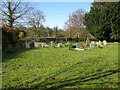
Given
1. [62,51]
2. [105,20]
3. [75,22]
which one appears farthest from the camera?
[75,22]

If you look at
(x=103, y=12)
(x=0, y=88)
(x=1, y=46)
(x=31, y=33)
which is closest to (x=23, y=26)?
(x=31, y=33)

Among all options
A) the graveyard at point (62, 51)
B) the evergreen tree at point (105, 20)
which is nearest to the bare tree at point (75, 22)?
the graveyard at point (62, 51)

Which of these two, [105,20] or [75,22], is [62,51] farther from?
[75,22]

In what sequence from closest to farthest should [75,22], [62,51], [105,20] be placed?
[62,51], [105,20], [75,22]

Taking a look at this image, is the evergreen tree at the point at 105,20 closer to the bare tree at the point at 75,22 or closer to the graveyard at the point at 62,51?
the graveyard at the point at 62,51

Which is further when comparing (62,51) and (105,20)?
(105,20)

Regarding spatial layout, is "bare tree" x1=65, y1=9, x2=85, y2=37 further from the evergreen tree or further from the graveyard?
the evergreen tree

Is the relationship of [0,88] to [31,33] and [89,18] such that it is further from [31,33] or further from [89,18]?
[31,33]

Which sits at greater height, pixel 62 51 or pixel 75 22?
pixel 75 22

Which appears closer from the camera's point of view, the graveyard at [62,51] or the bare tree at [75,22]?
the graveyard at [62,51]

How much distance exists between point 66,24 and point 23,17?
1834cm

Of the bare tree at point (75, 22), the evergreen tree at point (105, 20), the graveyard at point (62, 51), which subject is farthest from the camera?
the bare tree at point (75, 22)

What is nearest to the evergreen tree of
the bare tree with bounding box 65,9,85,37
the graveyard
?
the graveyard

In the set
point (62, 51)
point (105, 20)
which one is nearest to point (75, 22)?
point (105, 20)
